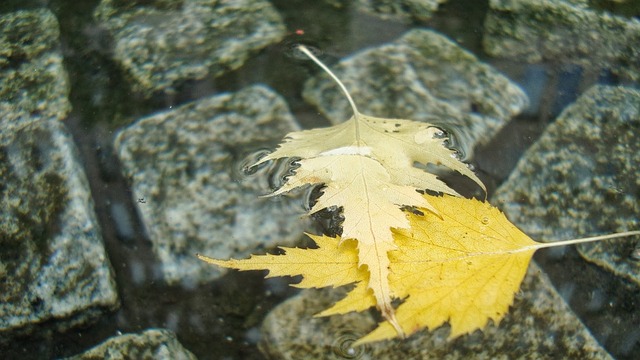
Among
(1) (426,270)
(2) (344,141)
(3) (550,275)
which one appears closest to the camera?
(1) (426,270)

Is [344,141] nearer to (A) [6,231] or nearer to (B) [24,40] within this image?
(A) [6,231]

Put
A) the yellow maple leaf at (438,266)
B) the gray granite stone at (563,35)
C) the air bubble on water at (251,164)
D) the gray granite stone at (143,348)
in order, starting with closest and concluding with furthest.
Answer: the yellow maple leaf at (438,266), the gray granite stone at (143,348), the air bubble on water at (251,164), the gray granite stone at (563,35)

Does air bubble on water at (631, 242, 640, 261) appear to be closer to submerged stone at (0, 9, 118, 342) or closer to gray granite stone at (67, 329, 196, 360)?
gray granite stone at (67, 329, 196, 360)

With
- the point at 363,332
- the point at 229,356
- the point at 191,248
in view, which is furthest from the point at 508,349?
the point at 191,248

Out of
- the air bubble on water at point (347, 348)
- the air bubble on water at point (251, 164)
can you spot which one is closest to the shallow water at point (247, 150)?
the air bubble on water at point (251, 164)

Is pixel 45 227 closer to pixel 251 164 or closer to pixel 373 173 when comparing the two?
pixel 251 164

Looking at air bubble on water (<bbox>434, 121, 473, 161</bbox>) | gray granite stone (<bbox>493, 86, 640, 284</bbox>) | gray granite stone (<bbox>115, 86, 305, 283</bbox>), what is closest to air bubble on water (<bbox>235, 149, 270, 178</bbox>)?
gray granite stone (<bbox>115, 86, 305, 283</bbox>)

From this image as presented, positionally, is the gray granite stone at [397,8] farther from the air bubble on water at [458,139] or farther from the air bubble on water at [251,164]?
the air bubble on water at [251,164]
